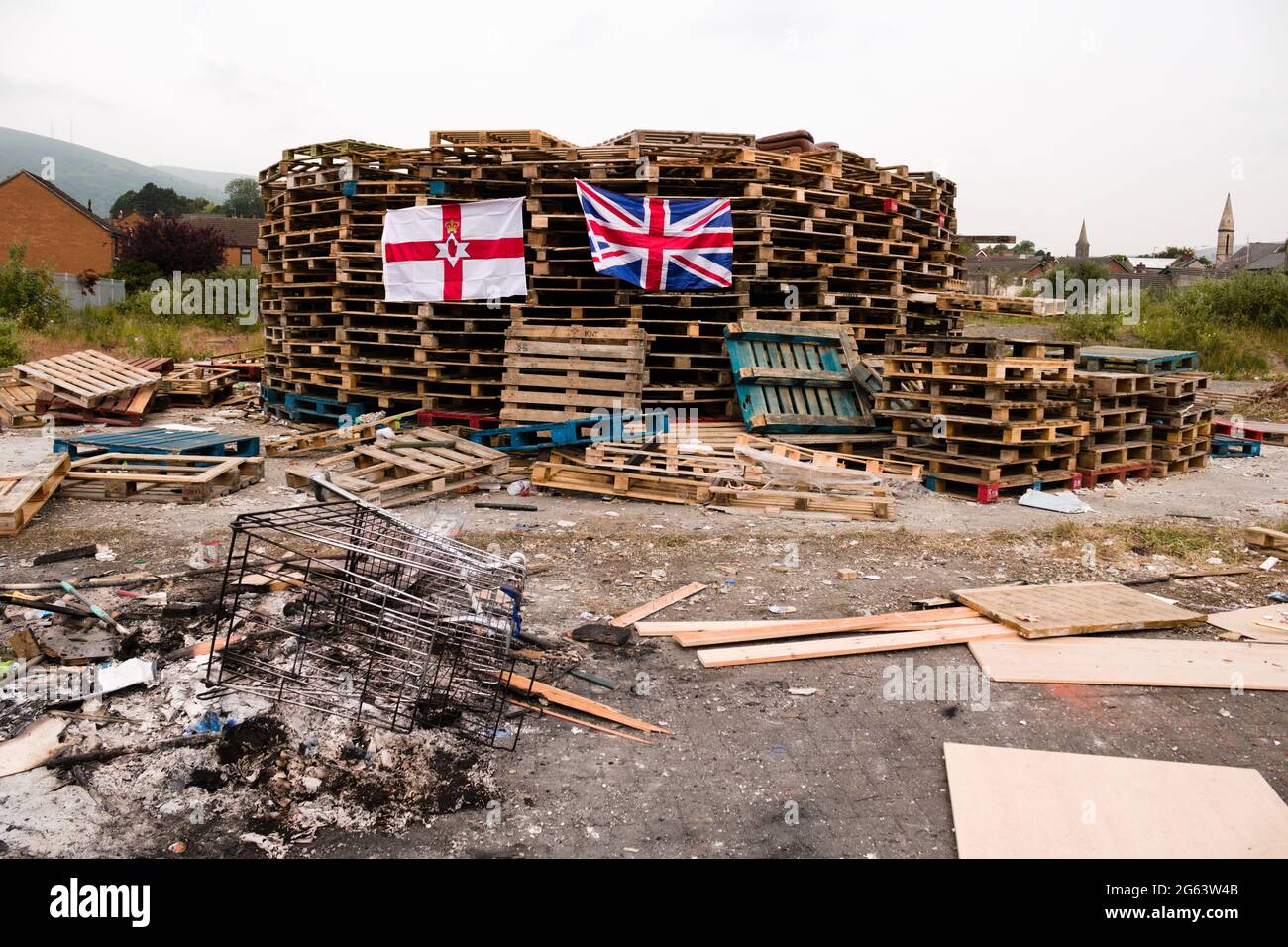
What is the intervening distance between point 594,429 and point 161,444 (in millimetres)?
4733

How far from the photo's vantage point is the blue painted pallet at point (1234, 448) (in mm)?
13219

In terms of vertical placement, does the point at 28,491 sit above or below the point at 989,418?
below

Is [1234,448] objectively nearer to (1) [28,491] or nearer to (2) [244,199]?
(1) [28,491]

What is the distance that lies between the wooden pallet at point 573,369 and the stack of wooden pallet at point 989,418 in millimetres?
2995

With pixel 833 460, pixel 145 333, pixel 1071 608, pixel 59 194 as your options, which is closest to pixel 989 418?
pixel 833 460

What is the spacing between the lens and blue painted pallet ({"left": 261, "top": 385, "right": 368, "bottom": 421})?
1262 centimetres

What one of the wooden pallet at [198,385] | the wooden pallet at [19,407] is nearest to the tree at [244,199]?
the wooden pallet at [198,385]

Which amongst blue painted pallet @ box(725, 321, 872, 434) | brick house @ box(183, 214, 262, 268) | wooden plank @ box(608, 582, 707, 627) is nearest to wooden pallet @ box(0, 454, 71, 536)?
wooden plank @ box(608, 582, 707, 627)

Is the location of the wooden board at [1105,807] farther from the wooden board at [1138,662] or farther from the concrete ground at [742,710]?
the wooden board at [1138,662]

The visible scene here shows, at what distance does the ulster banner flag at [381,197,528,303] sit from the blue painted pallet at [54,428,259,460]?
2977mm

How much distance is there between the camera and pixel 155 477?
8.62 meters

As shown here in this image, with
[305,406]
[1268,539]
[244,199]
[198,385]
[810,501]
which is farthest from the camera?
[244,199]
